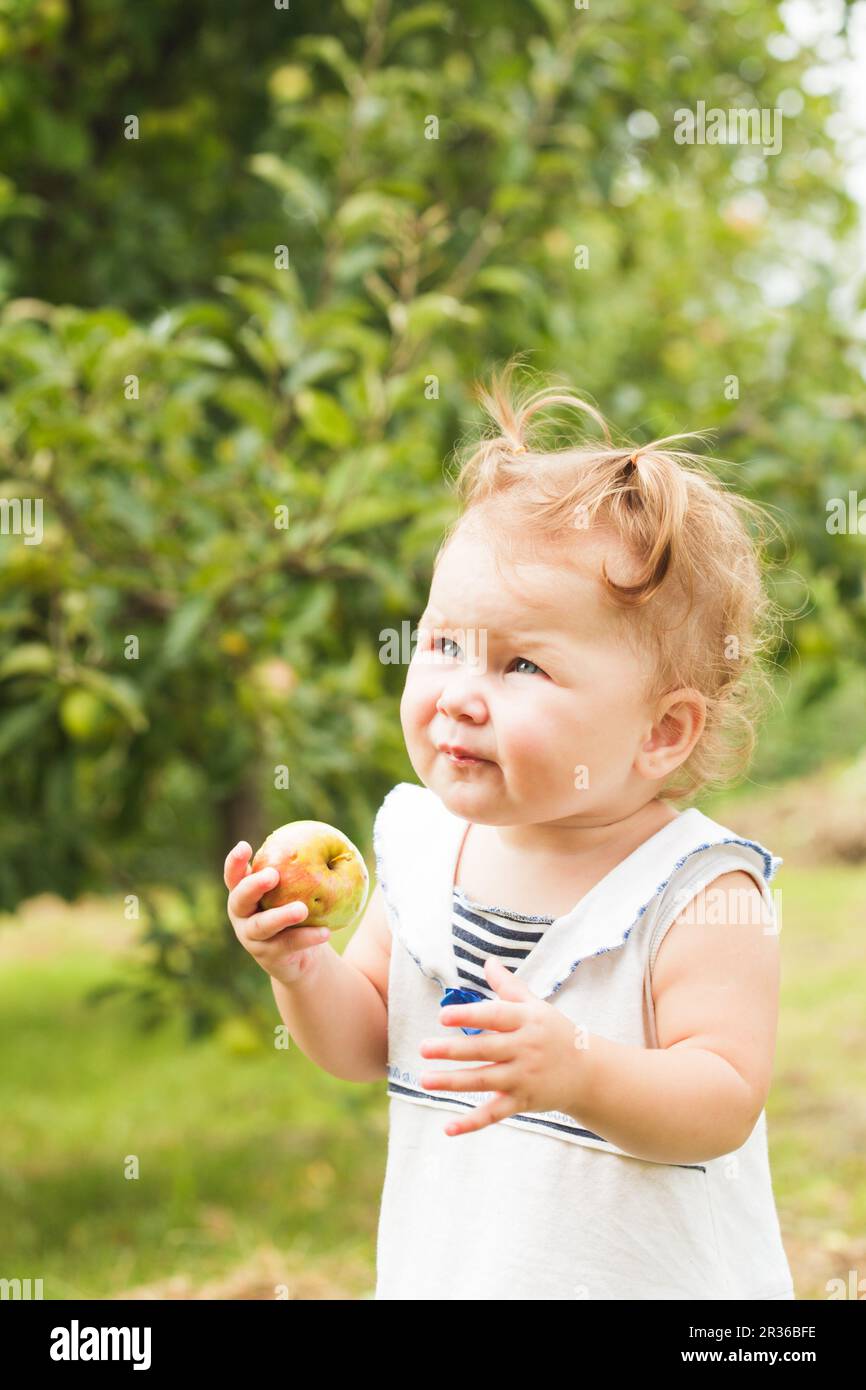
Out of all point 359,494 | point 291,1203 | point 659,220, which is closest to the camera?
point 359,494

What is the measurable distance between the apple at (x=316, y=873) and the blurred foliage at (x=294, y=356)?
1025 millimetres

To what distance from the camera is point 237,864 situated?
1.17 metres

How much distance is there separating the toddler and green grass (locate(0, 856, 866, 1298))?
1.65 metres

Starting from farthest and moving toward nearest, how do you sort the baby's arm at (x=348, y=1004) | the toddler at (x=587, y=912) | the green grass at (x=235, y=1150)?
the green grass at (x=235, y=1150)
the baby's arm at (x=348, y=1004)
the toddler at (x=587, y=912)

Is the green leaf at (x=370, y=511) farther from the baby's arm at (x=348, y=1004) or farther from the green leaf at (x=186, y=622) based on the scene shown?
the baby's arm at (x=348, y=1004)

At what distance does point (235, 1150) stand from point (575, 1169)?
10.6 feet

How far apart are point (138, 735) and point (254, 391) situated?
697mm

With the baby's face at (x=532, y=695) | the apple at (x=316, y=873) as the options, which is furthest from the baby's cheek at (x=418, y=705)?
the apple at (x=316, y=873)

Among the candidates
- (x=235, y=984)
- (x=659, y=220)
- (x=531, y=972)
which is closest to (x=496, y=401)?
(x=531, y=972)

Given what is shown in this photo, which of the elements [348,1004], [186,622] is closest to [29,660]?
[186,622]

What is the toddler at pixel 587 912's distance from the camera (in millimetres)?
1130

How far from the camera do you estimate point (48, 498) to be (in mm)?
2342
